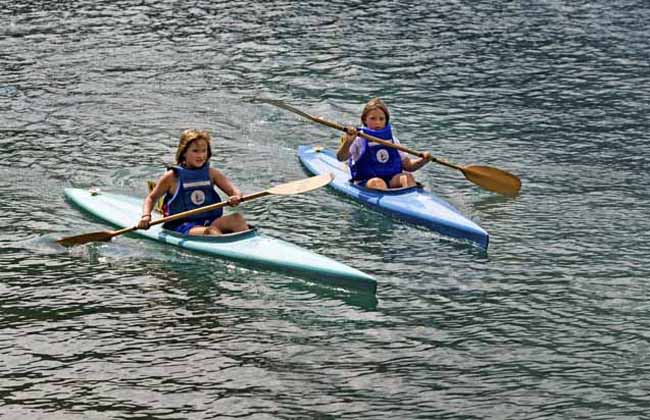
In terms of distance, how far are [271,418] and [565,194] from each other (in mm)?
5561

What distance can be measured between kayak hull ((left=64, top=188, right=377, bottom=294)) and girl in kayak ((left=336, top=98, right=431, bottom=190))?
6.53ft

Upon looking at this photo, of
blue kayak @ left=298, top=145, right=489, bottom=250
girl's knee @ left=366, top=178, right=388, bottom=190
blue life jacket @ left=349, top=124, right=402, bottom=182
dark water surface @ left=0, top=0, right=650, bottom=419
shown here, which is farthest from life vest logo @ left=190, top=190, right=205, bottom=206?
blue life jacket @ left=349, top=124, right=402, bottom=182

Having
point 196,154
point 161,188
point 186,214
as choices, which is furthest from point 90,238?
point 196,154

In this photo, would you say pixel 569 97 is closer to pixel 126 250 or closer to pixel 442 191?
pixel 442 191

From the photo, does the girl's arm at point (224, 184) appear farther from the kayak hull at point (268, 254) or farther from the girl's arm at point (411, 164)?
the girl's arm at point (411, 164)

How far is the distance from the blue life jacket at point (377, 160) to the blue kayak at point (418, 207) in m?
0.16

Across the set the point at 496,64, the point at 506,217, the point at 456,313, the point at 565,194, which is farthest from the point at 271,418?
the point at 496,64

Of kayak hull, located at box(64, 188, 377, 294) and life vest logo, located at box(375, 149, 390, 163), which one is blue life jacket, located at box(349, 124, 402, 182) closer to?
life vest logo, located at box(375, 149, 390, 163)

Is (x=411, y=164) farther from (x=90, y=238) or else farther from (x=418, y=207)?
(x=90, y=238)

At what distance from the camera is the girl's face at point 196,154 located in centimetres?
1052

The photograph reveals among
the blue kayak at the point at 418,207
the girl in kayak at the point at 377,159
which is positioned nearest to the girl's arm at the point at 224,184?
the blue kayak at the point at 418,207

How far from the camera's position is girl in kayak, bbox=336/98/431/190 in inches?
477

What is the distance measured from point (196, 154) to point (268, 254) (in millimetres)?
1093

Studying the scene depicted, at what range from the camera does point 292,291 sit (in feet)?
32.3
